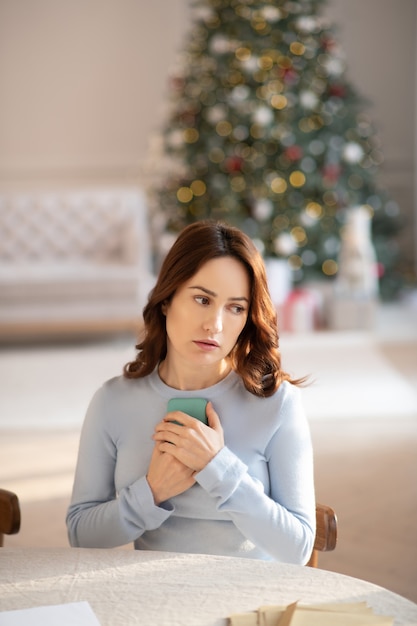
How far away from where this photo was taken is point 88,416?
5.13 ft

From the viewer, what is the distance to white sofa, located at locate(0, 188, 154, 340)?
5.95 metres

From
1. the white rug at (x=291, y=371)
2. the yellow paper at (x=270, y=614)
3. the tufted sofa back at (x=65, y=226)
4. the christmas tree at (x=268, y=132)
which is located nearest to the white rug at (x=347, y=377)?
the white rug at (x=291, y=371)

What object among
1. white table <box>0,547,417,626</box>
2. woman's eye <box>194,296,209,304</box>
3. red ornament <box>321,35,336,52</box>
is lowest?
white table <box>0,547,417,626</box>

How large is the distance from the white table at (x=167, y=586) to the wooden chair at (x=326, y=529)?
290 mm

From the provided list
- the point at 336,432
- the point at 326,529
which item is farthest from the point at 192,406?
the point at 336,432

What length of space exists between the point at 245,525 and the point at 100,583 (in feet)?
1.03

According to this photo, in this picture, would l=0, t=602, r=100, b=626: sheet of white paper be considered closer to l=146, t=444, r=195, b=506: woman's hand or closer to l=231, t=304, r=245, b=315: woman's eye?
l=146, t=444, r=195, b=506: woman's hand

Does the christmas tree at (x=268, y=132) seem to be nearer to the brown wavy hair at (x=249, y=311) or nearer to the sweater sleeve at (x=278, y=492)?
the brown wavy hair at (x=249, y=311)

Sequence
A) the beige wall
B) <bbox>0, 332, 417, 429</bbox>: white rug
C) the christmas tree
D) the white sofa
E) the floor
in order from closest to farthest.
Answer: the floor < <bbox>0, 332, 417, 429</bbox>: white rug < the white sofa < the christmas tree < the beige wall

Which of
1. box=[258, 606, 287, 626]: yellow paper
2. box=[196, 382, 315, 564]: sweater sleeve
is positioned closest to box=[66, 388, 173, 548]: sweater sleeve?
box=[196, 382, 315, 564]: sweater sleeve

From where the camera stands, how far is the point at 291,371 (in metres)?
5.16

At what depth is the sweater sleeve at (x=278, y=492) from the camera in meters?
1.38

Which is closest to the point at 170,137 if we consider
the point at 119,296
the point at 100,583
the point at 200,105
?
the point at 200,105

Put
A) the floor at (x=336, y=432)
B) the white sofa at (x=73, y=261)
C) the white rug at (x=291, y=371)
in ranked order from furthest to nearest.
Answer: the white sofa at (x=73, y=261) < the white rug at (x=291, y=371) < the floor at (x=336, y=432)
